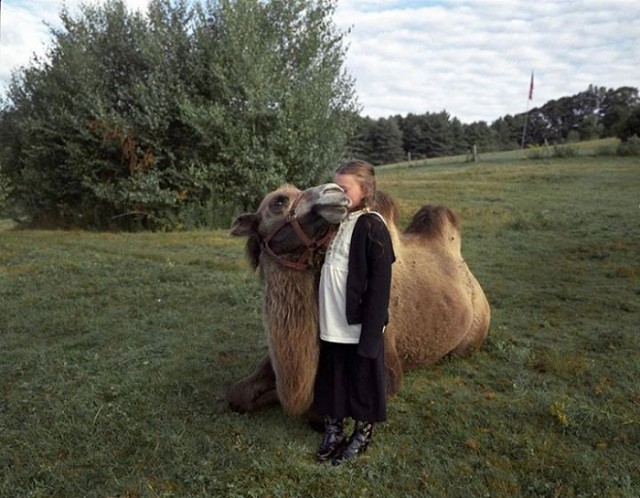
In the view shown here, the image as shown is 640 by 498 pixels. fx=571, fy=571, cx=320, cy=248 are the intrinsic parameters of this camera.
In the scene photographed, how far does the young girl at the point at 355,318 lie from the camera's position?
10.4 feet

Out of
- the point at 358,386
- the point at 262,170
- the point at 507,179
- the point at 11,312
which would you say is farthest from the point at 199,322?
the point at 507,179

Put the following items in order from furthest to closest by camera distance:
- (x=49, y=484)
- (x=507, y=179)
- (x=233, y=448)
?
1. (x=507, y=179)
2. (x=233, y=448)
3. (x=49, y=484)

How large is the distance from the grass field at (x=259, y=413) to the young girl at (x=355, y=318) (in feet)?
0.81

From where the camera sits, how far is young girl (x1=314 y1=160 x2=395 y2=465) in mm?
3180

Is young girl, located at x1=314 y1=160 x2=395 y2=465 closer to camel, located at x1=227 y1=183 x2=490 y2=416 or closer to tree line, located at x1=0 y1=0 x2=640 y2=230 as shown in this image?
camel, located at x1=227 y1=183 x2=490 y2=416

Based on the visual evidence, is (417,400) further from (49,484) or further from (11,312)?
(11,312)

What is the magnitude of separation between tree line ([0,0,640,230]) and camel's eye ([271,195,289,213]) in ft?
37.5

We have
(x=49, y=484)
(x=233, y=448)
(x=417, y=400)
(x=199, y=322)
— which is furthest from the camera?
(x=199, y=322)

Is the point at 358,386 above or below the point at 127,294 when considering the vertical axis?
above

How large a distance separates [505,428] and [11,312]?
231 inches

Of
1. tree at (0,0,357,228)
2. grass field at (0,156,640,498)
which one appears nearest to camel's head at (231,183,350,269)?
grass field at (0,156,640,498)

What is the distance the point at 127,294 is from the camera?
7656 millimetres

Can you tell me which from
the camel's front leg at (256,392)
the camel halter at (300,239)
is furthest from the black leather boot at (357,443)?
the camel halter at (300,239)

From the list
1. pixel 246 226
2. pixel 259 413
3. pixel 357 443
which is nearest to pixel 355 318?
pixel 357 443
